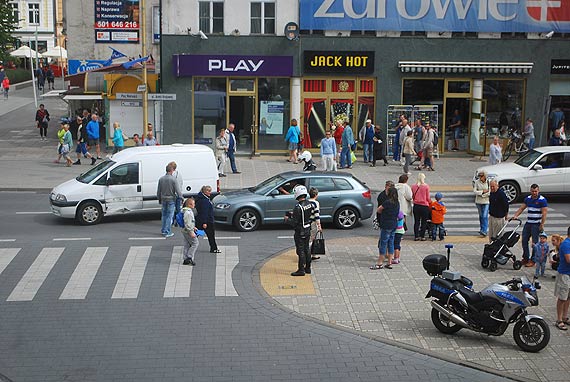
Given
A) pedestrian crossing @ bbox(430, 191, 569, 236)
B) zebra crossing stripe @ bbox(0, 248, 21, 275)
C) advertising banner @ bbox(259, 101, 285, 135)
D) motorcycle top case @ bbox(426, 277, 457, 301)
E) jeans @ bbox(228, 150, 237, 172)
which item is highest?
advertising banner @ bbox(259, 101, 285, 135)

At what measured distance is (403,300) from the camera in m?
14.5

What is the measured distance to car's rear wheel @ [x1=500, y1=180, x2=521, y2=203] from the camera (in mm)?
23688

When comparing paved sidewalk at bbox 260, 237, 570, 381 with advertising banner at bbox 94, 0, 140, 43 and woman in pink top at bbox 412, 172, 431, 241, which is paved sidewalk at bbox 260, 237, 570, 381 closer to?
woman in pink top at bbox 412, 172, 431, 241

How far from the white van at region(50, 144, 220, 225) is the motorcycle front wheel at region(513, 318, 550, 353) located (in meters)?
11.0

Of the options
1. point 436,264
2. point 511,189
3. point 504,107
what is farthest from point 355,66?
point 436,264

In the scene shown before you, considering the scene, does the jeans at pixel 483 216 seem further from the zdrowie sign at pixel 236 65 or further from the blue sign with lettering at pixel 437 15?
the zdrowie sign at pixel 236 65

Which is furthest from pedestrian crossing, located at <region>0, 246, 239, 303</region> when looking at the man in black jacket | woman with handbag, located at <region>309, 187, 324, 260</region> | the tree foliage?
the tree foliage

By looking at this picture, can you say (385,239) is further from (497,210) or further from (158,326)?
(158,326)

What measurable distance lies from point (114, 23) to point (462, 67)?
51.3ft

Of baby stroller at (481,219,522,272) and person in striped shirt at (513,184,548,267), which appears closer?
baby stroller at (481,219,522,272)

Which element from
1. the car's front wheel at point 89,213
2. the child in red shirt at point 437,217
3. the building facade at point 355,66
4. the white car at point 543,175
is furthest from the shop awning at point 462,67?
the car's front wheel at point 89,213

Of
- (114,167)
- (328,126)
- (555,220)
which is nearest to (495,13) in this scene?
(328,126)

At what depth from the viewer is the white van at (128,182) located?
20.6 metres

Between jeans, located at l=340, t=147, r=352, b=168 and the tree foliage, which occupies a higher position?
the tree foliage
